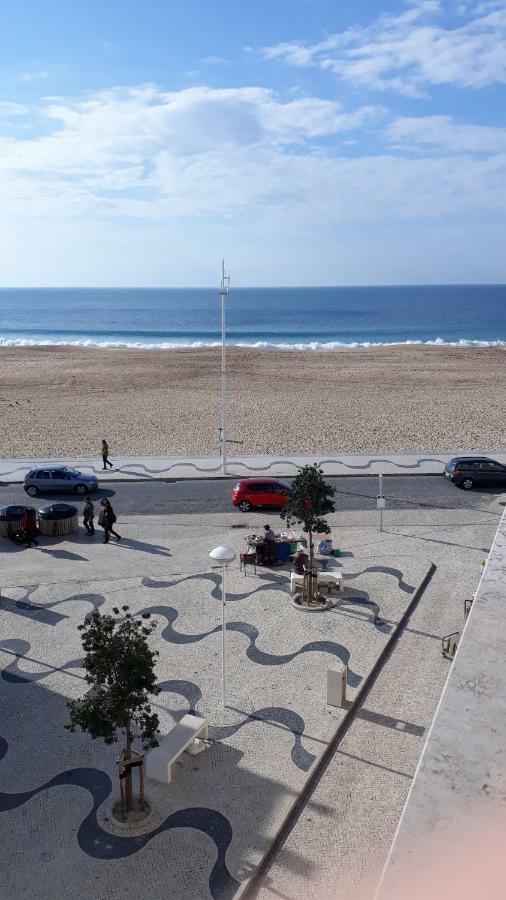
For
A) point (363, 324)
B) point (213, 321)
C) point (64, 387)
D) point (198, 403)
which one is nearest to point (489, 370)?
point (198, 403)

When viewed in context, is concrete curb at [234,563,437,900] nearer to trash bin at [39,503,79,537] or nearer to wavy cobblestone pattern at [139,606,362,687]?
wavy cobblestone pattern at [139,606,362,687]

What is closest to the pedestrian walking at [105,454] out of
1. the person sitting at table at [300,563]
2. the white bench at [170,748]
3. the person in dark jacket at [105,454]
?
the person in dark jacket at [105,454]

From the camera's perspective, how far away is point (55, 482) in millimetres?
27453

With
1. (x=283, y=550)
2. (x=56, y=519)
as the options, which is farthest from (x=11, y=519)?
(x=283, y=550)

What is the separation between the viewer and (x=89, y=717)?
10.0 m

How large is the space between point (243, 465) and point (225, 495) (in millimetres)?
4017

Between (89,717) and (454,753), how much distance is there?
17.2ft

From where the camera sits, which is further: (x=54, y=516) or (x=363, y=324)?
(x=363, y=324)

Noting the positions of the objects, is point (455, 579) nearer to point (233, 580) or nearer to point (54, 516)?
point (233, 580)

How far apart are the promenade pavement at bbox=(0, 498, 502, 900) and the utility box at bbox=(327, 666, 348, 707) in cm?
26

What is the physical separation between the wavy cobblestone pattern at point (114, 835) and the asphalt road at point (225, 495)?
14348mm

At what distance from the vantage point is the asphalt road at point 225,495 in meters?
25.7

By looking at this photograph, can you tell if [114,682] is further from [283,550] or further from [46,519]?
[46,519]

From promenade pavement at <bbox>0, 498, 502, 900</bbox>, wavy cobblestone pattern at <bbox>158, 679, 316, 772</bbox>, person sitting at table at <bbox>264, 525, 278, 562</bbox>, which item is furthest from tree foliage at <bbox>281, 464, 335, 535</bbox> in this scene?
wavy cobblestone pattern at <bbox>158, 679, 316, 772</bbox>
